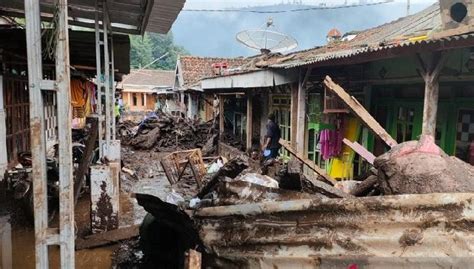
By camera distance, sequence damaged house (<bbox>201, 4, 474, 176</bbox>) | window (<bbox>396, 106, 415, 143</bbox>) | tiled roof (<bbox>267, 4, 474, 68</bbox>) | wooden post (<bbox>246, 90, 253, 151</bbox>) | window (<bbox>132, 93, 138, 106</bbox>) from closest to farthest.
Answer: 1. tiled roof (<bbox>267, 4, 474, 68</bbox>)
2. damaged house (<bbox>201, 4, 474, 176</bbox>)
3. window (<bbox>396, 106, 415, 143</bbox>)
4. wooden post (<bbox>246, 90, 253, 151</bbox>)
5. window (<bbox>132, 93, 138, 106</bbox>)

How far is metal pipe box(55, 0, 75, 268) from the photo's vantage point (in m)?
2.70

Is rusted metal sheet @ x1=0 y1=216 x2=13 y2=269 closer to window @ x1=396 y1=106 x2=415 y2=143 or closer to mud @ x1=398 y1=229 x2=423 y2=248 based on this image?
mud @ x1=398 y1=229 x2=423 y2=248

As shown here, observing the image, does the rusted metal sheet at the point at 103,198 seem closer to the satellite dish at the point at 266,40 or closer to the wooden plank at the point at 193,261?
the wooden plank at the point at 193,261

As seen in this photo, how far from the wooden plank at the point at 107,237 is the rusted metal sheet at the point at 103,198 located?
205 millimetres

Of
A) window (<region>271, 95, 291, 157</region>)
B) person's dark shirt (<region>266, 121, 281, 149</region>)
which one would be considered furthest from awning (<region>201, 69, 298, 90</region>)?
window (<region>271, 95, 291, 157</region>)

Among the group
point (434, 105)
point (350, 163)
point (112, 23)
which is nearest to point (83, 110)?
point (112, 23)

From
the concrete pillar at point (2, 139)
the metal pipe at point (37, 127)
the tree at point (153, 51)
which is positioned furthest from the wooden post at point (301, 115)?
the tree at point (153, 51)

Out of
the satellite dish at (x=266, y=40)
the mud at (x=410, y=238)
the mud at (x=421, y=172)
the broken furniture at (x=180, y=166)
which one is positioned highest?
the satellite dish at (x=266, y=40)

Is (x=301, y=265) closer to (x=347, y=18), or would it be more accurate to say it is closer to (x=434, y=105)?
(x=434, y=105)

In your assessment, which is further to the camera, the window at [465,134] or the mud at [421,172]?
the window at [465,134]

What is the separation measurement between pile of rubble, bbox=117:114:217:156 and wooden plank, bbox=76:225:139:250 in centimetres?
1261

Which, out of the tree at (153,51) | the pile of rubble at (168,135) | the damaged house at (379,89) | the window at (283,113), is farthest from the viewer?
the tree at (153,51)

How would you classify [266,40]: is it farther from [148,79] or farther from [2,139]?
[148,79]

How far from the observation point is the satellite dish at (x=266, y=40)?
14414mm
